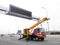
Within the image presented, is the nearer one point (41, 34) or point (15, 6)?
point (41, 34)

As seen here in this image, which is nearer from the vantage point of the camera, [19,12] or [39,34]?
[39,34]

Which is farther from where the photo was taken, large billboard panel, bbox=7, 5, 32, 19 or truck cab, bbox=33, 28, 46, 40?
large billboard panel, bbox=7, 5, 32, 19

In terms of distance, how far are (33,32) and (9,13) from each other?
528 inches

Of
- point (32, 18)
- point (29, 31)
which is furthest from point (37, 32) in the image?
point (32, 18)

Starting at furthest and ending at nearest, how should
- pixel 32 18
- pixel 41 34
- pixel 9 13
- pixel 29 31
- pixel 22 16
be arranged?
1. pixel 32 18
2. pixel 22 16
3. pixel 9 13
4. pixel 29 31
5. pixel 41 34

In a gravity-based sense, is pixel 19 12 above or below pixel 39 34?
above

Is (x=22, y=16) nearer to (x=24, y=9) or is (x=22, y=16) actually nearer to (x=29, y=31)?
(x=24, y=9)

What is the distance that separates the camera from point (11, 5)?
4269cm

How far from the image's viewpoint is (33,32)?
28.8 meters

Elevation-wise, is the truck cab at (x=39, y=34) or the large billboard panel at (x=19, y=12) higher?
the large billboard panel at (x=19, y=12)

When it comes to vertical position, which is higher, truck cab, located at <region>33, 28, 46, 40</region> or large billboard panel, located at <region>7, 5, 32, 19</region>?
large billboard panel, located at <region>7, 5, 32, 19</region>

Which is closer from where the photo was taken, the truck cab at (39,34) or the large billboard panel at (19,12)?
the truck cab at (39,34)

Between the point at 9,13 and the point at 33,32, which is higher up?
the point at 9,13

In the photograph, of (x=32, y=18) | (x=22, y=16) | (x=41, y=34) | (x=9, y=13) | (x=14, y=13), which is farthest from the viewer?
(x=32, y=18)
